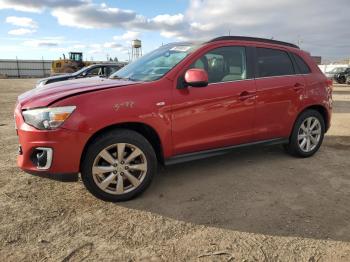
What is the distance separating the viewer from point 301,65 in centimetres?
562

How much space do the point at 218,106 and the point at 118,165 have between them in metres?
1.45

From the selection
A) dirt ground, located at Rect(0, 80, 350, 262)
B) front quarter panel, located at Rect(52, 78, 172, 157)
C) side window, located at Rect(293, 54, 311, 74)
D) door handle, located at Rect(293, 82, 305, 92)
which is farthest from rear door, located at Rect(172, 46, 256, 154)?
side window, located at Rect(293, 54, 311, 74)

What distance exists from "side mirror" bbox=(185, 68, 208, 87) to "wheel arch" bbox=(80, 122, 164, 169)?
69 cm

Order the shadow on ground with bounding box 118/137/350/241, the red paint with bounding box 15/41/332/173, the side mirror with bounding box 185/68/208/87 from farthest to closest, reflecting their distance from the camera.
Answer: the side mirror with bounding box 185/68/208/87, the red paint with bounding box 15/41/332/173, the shadow on ground with bounding box 118/137/350/241

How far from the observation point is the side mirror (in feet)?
13.4

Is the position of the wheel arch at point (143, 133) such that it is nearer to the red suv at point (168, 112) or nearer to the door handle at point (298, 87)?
the red suv at point (168, 112)

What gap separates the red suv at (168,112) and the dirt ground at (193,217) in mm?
406

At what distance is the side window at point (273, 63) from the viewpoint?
510 centimetres

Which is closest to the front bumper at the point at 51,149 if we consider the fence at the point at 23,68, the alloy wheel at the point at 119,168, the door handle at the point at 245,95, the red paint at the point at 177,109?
the red paint at the point at 177,109

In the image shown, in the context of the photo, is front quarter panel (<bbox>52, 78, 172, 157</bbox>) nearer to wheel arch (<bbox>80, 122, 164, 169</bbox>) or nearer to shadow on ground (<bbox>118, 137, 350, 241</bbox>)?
wheel arch (<bbox>80, 122, 164, 169</bbox>)

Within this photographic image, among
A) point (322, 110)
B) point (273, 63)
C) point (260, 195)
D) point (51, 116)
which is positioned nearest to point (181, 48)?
point (273, 63)

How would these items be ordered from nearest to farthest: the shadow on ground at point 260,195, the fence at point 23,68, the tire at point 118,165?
the shadow on ground at point 260,195 → the tire at point 118,165 → the fence at point 23,68

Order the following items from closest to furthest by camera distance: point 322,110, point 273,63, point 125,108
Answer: point 125,108, point 273,63, point 322,110

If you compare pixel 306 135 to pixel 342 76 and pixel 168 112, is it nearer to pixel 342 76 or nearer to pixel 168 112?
pixel 168 112
